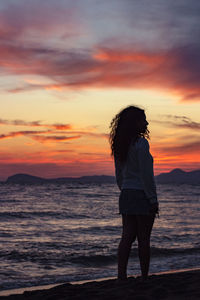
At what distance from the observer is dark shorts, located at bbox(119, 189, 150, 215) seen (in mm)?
3645

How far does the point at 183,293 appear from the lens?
3.32m

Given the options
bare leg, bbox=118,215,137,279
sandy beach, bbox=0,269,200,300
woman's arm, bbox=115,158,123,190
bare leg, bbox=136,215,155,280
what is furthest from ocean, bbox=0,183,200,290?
woman's arm, bbox=115,158,123,190

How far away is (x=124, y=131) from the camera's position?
150 inches

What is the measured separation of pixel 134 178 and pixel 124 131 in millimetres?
519

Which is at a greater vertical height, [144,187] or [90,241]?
[144,187]

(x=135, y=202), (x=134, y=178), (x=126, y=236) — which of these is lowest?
(x=126, y=236)

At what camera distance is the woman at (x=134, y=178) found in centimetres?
362

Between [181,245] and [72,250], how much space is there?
3110 mm

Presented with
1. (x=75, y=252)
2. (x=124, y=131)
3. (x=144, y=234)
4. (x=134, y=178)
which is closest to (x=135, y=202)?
(x=134, y=178)

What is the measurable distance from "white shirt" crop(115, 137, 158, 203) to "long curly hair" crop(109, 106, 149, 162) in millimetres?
67

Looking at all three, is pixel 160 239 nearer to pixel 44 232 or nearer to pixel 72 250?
pixel 72 250

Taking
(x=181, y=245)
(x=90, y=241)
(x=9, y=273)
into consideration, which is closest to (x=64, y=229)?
(x=90, y=241)

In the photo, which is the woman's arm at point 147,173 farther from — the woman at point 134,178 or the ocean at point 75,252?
the ocean at point 75,252

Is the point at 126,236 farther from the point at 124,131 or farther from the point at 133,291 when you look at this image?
the point at 124,131
